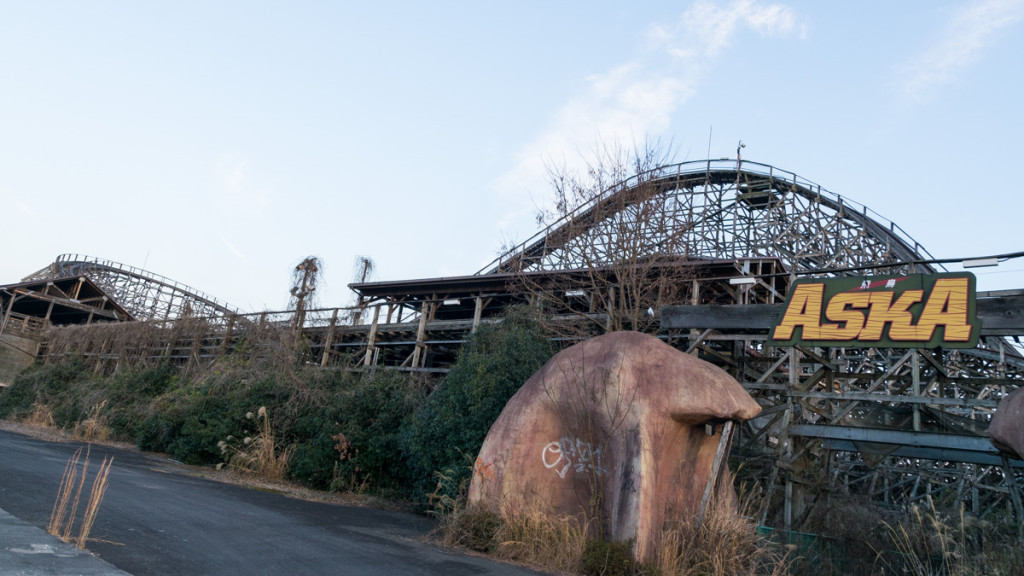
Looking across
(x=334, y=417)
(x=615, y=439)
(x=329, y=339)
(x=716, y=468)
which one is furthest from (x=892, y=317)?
(x=329, y=339)

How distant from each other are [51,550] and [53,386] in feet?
87.1

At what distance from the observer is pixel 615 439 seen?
8016 mm

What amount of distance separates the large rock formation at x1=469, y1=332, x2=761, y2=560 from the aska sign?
3.95 meters

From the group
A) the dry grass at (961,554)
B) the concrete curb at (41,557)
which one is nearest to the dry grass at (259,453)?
the concrete curb at (41,557)

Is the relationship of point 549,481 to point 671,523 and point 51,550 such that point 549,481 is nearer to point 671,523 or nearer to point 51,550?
point 671,523

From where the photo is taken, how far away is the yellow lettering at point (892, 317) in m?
10.9

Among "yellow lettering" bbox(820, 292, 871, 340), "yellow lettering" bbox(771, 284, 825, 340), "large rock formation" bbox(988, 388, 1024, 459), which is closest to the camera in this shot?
"large rock formation" bbox(988, 388, 1024, 459)

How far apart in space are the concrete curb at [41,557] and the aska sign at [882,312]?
34.7ft

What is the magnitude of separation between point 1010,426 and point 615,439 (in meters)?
4.57

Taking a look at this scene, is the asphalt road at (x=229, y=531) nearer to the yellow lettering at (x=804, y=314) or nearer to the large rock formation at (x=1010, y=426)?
the large rock formation at (x=1010, y=426)

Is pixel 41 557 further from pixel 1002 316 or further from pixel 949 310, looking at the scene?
pixel 1002 316

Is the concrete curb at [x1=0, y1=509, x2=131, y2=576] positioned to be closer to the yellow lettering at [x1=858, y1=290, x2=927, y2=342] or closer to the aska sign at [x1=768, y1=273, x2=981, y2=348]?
the aska sign at [x1=768, y1=273, x2=981, y2=348]

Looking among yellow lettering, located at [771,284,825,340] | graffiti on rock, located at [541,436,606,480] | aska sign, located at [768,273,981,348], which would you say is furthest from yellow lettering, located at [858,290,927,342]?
graffiti on rock, located at [541,436,606,480]

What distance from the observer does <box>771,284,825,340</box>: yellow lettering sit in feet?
38.9
